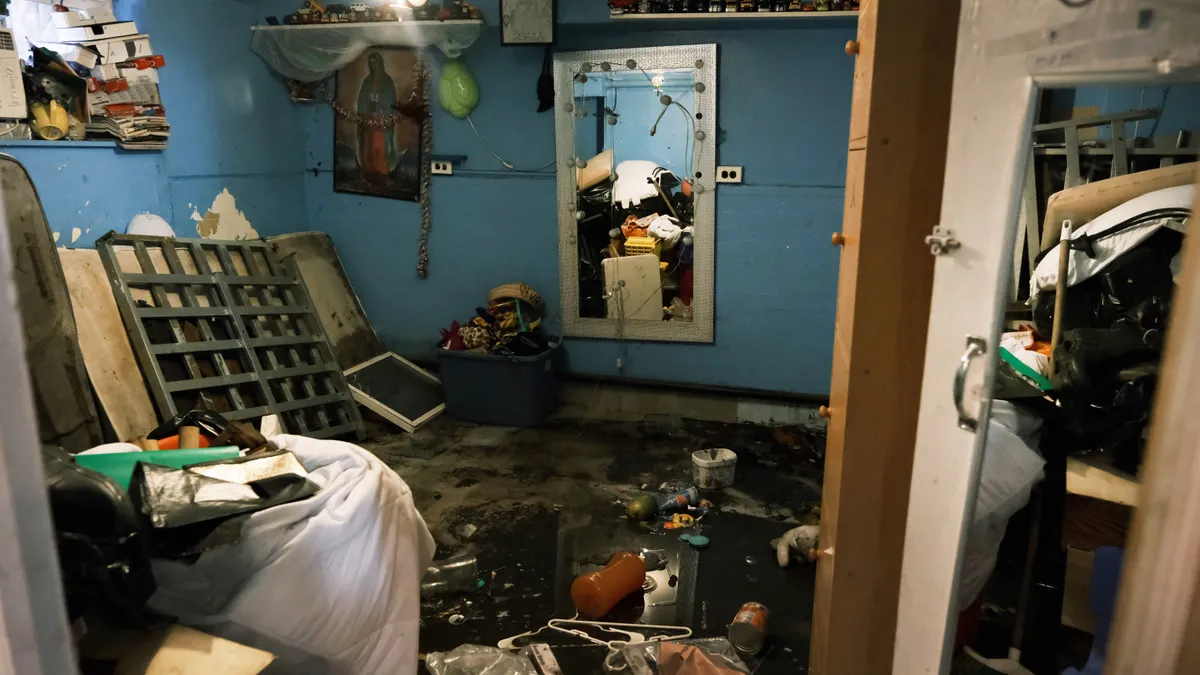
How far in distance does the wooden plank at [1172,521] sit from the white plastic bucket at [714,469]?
2.59 meters

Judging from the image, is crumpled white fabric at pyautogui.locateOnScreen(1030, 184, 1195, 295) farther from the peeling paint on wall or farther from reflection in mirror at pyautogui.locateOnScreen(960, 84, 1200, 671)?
the peeling paint on wall

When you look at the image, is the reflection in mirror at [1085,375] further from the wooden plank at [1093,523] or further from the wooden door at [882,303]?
the wooden door at [882,303]

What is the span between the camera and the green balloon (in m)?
4.09

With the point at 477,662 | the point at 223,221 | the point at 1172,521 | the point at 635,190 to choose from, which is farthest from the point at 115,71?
the point at 1172,521

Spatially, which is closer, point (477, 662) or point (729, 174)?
point (477, 662)

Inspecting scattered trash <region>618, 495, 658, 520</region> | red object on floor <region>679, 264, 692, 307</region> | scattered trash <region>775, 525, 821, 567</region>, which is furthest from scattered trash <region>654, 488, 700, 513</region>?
red object on floor <region>679, 264, 692, 307</region>

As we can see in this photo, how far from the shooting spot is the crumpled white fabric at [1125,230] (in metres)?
1.79

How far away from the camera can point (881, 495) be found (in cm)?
141

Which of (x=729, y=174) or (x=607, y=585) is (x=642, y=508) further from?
(x=729, y=174)

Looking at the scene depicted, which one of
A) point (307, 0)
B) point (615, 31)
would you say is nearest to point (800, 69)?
point (615, 31)

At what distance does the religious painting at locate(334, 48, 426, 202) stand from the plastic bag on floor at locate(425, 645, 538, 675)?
9.85 feet

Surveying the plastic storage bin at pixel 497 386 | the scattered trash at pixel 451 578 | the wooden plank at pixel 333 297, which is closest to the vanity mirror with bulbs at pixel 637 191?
the plastic storage bin at pixel 497 386

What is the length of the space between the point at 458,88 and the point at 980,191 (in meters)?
3.54

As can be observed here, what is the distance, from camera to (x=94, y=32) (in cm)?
320
